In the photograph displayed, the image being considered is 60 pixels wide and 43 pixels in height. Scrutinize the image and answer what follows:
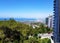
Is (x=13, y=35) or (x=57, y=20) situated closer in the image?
(x=57, y=20)

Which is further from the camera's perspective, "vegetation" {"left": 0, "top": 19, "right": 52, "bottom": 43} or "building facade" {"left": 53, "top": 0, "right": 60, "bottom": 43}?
"vegetation" {"left": 0, "top": 19, "right": 52, "bottom": 43}

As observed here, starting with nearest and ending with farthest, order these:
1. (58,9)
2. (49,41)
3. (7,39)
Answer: (58,9) → (49,41) → (7,39)

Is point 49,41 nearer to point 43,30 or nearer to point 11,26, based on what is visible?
point 11,26

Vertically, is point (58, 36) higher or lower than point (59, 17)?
lower

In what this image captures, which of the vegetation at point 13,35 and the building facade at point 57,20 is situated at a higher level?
the building facade at point 57,20

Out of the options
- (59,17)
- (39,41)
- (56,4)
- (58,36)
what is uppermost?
(56,4)

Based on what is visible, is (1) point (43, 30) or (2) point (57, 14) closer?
(2) point (57, 14)

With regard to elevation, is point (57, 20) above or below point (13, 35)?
above

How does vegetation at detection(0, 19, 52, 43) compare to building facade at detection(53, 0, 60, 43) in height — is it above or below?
below

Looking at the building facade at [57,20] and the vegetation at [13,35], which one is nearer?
the building facade at [57,20]

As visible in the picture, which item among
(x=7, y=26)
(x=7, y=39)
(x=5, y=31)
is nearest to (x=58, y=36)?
(x=7, y=39)

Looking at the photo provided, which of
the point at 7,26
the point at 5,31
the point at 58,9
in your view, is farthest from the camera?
the point at 7,26
